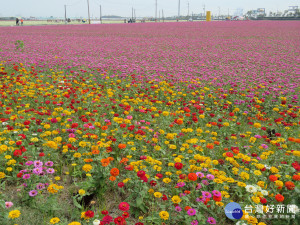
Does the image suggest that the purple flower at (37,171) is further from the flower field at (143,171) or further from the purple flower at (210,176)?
the purple flower at (210,176)

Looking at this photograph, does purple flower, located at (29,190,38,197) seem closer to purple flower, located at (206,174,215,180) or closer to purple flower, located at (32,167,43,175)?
purple flower, located at (32,167,43,175)

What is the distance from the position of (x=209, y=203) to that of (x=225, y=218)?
0.75 feet

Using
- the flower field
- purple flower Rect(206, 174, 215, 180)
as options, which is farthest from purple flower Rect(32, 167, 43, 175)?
purple flower Rect(206, 174, 215, 180)

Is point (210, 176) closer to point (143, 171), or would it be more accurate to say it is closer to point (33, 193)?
point (143, 171)

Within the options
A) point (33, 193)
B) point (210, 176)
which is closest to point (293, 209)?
point (210, 176)

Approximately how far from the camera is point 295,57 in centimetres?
1268

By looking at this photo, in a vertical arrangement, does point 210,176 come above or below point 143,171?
below

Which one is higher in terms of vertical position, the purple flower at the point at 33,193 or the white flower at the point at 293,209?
the purple flower at the point at 33,193

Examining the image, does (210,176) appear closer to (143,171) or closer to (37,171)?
(143,171)

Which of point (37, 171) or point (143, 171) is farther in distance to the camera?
point (37, 171)

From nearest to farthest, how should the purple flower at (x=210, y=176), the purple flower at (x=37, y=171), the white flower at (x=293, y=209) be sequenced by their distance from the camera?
the white flower at (x=293, y=209) → the purple flower at (x=37, y=171) → the purple flower at (x=210, y=176)

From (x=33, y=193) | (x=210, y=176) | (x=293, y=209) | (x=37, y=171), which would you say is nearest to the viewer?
(x=293, y=209)

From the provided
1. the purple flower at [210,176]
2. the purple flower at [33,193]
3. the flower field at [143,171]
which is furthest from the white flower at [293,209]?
the purple flower at [33,193]

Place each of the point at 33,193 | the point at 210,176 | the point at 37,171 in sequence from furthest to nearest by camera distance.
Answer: the point at 210,176 < the point at 37,171 < the point at 33,193
